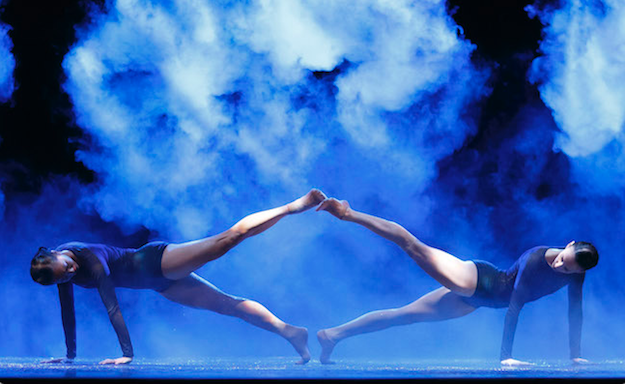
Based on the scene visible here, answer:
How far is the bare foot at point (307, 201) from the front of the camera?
4004 millimetres

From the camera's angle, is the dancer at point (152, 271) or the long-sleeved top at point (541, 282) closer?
the dancer at point (152, 271)

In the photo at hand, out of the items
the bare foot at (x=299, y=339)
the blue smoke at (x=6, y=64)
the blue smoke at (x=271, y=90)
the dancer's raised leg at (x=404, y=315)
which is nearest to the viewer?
the bare foot at (x=299, y=339)

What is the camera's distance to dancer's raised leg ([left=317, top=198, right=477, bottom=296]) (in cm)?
385

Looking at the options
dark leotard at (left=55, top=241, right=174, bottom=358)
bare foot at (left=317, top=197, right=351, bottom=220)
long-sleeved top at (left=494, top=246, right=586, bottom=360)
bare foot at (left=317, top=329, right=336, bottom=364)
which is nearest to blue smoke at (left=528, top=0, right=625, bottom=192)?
long-sleeved top at (left=494, top=246, right=586, bottom=360)

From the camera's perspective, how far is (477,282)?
394cm

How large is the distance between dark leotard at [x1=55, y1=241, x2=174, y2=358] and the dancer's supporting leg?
1.11 m

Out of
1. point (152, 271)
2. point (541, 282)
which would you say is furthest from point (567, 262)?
point (152, 271)

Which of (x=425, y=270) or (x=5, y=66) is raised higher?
(x=5, y=66)

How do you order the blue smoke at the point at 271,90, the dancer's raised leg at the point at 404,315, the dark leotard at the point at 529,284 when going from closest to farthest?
the dark leotard at the point at 529,284 < the dancer's raised leg at the point at 404,315 < the blue smoke at the point at 271,90

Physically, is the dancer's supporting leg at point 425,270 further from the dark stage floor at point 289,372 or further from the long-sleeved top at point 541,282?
the dark stage floor at point 289,372

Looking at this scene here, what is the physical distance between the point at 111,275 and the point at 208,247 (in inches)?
27.5

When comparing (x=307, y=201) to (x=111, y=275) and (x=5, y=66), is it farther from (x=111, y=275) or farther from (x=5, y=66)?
(x=5, y=66)

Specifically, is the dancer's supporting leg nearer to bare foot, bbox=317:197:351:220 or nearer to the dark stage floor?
bare foot, bbox=317:197:351:220

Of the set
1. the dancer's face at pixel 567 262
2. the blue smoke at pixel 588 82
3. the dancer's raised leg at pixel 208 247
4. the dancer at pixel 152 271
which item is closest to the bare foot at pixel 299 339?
the dancer at pixel 152 271
